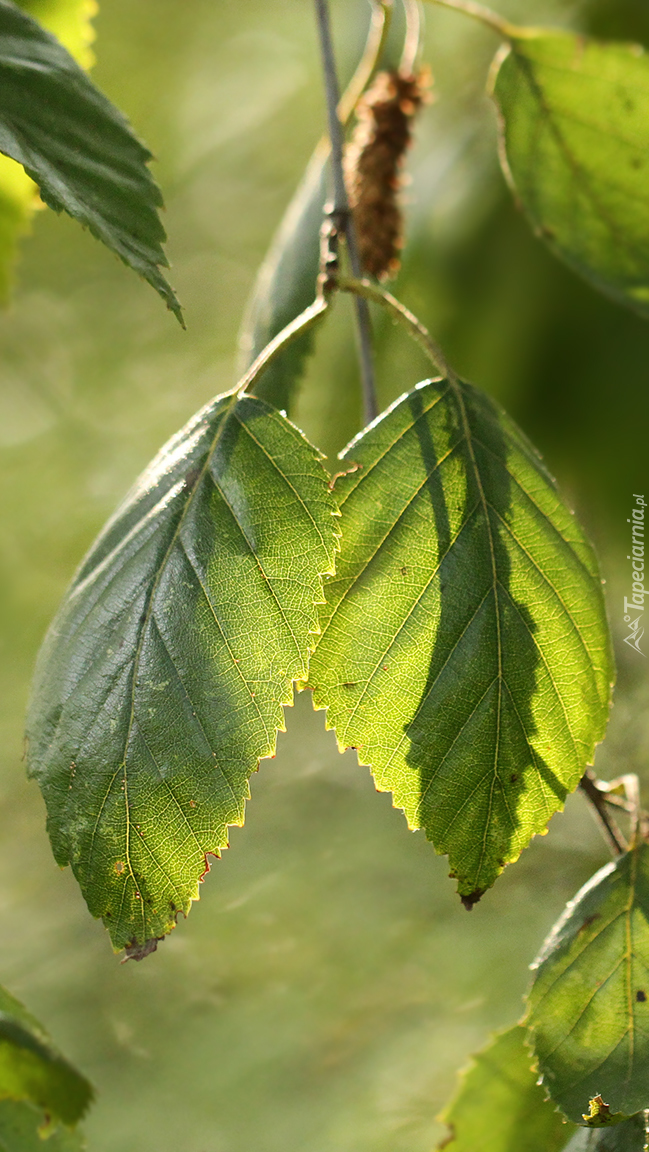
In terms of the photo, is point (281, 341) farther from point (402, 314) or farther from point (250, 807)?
point (250, 807)

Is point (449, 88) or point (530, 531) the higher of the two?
point (449, 88)

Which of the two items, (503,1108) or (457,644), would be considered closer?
(457,644)

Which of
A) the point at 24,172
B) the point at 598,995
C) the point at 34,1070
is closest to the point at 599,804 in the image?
→ the point at 598,995

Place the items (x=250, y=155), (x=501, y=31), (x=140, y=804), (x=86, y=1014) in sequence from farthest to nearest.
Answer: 1. (x=250, y=155)
2. (x=86, y=1014)
3. (x=501, y=31)
4. (x=140, y=804)

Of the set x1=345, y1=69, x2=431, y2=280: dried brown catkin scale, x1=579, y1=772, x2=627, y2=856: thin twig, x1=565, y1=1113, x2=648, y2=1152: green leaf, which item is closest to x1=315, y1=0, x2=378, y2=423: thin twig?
x1=345, y1=69, x2=431, y2=280: dried brown catkin scale

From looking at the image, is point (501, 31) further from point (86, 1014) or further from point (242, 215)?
point (86, 1014)

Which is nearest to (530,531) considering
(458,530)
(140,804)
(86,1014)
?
(458,530)
